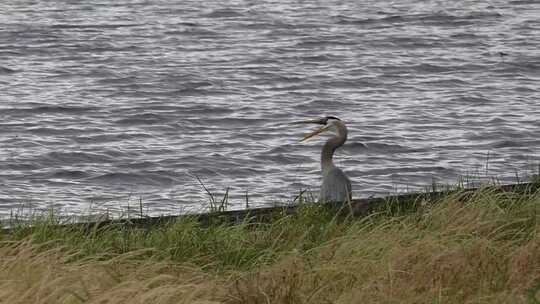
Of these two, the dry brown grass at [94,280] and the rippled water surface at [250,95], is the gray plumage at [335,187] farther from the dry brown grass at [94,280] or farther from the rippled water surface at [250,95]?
the dry brown grass at [94,280]

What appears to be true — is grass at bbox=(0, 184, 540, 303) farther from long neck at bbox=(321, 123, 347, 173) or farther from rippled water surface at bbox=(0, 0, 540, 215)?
rippled water surface at bbox=(0, 0, 540, 215)

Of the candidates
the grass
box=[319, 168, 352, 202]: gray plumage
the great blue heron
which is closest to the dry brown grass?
the grass

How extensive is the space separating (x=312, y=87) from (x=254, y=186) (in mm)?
8625

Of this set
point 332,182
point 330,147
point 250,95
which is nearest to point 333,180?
point 332,182

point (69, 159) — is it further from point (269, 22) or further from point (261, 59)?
point (269, 22)

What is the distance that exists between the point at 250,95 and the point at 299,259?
646 inches

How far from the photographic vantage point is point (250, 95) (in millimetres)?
24922

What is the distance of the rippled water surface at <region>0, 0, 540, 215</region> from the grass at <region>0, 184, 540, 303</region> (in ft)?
11.9

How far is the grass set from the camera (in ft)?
25.9

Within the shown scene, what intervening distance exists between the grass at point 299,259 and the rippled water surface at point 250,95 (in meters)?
3.62

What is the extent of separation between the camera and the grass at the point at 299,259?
7887 mm

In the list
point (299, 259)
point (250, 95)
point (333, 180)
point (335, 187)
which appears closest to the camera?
point (299, 259)

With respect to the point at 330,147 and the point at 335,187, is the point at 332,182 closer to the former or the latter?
the point at 335,187

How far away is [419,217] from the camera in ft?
33.0
